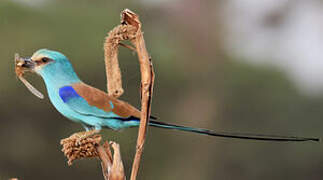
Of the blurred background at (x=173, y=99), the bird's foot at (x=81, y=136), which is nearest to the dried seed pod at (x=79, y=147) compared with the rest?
the bird's foot at (x=81, y=136)

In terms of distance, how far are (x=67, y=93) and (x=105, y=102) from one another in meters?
0.07

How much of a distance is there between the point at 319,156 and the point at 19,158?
2.49m

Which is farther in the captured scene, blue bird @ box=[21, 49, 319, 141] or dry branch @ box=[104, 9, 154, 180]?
blue bird @ box=[21, 49, 319, 141]

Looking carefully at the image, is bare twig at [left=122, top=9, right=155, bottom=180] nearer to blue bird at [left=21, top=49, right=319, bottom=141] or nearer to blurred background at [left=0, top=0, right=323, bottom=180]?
blue bird at [left=21, top=49, right=319, bottom=141]

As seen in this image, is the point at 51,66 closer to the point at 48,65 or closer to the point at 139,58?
the point at 48,65

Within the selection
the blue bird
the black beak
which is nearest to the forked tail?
the blue bird

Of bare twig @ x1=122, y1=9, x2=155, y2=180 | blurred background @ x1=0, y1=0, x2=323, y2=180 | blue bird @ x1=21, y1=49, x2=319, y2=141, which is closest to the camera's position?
bare twig @ x1=122, y1=9, x2=155, y2=180

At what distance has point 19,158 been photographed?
11.8ft

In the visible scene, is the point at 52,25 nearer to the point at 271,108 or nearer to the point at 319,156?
the point at 271,108

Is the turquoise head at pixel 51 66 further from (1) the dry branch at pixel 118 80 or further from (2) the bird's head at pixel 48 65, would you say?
(1) the dry branch at pixel 118 80

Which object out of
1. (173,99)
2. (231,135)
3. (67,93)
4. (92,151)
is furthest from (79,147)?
(173,99)

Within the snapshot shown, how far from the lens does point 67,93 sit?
39.6 inches

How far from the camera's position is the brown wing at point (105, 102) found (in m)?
1.00

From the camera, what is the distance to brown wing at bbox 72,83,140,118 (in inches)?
39.4
